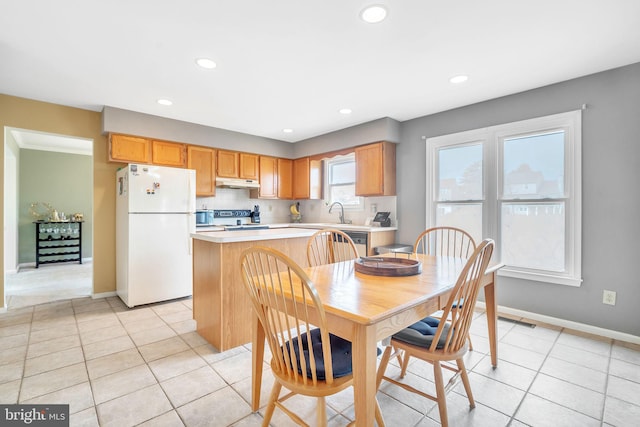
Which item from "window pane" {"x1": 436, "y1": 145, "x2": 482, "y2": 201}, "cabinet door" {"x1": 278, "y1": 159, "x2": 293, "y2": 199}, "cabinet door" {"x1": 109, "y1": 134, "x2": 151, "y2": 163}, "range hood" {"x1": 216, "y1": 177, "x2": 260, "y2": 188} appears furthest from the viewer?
"cabinet door" {"x1": 278, "y1": 159, "x2": 293, "y2": 199}

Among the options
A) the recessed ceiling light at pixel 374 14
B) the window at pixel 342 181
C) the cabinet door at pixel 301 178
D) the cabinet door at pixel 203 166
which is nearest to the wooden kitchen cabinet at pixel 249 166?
the cabinet door at pixel 203 166

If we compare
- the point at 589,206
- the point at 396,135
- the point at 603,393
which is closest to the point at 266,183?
the point at 396,135

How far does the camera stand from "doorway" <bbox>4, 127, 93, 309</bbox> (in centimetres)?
500

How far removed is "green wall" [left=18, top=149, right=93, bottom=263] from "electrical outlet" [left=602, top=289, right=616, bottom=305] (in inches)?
322

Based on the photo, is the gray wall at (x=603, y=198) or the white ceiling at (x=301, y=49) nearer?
the white ceiling at (x=301, y=49)

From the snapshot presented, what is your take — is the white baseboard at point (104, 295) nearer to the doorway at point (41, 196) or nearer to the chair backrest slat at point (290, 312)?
the doorway at point (41, 196)

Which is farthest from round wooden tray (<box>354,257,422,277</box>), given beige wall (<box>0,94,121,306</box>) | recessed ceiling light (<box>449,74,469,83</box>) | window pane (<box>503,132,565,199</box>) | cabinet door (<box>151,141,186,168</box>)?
beige wall (<box>0,94,121,306</box>)

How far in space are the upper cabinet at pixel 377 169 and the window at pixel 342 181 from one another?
51 centimetres

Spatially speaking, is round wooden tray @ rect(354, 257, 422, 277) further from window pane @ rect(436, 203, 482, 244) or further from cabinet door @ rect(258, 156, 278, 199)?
cabinet door @ rect(258, 156, 278, 199)

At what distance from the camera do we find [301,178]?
547 centimetres

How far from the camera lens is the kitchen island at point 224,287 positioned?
243 centimetres

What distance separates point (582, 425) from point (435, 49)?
8.41 ft

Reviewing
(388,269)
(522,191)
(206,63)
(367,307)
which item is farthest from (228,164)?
(367,307)

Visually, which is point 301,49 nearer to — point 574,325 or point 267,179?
point 267,179
